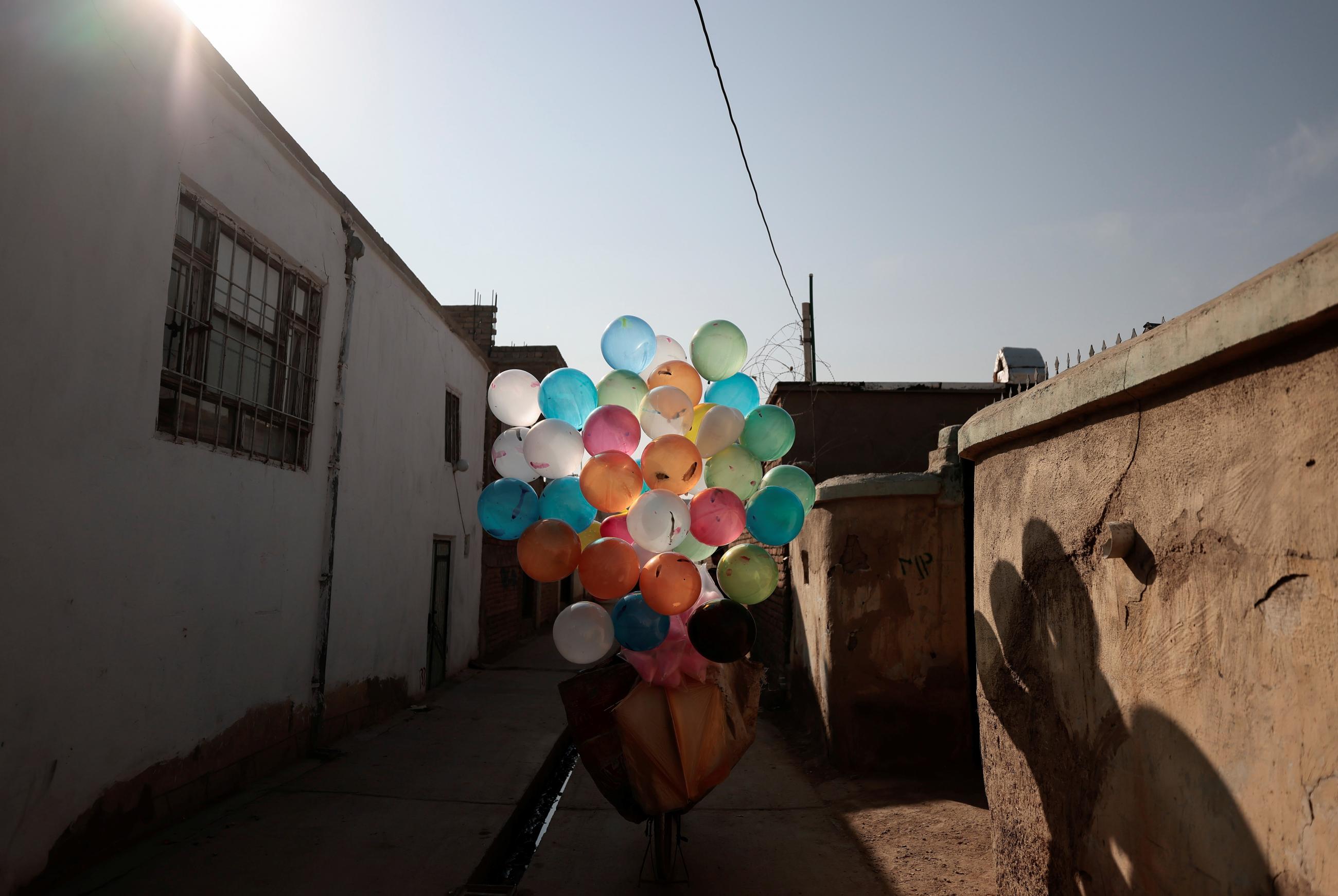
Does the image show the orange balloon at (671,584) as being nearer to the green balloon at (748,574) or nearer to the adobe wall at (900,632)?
the green balloon at (748,574)

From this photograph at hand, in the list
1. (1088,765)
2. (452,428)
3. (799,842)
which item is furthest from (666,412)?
(452,428)

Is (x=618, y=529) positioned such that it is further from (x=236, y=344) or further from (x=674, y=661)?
(x=236, y=344)

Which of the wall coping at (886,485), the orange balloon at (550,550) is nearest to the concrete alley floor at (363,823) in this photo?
the orange balloon at (550,550)

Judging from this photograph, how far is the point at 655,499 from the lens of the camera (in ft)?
12.8

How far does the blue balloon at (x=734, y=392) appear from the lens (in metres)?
4.72

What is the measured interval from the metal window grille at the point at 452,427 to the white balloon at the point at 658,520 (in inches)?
308

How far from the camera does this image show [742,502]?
4297mm

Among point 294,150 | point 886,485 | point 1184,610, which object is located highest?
point 294,150

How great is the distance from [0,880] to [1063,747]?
457cm

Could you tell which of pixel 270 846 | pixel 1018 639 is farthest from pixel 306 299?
pixel 1018 639

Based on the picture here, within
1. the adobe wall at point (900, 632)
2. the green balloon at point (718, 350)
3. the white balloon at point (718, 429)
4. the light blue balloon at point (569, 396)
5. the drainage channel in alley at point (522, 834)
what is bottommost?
the drainage channel in alley at point (522, 834)

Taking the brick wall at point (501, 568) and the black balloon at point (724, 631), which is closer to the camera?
the black balloon at point (724, 631)

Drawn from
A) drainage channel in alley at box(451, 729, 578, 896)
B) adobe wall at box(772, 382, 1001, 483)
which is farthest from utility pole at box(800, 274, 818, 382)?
drainage channel in alley at box(451, 729, 578, 896)

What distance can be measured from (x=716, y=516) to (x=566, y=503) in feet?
2.73
